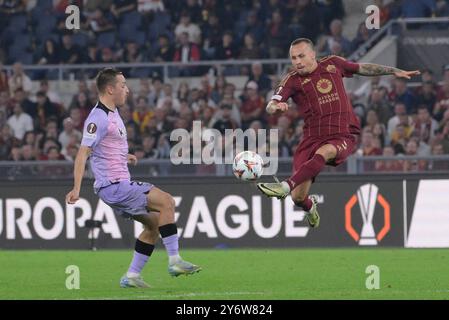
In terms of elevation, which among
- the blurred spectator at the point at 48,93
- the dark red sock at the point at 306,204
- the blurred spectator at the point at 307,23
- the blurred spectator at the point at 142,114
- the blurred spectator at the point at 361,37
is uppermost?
the blurred spectator at the point at 307,23

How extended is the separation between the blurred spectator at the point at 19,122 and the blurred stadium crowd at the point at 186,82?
18 mm

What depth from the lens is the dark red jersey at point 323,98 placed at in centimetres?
1307

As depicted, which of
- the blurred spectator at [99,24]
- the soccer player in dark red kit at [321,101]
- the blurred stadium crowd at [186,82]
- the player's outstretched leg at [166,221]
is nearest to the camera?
the player's outstretched leg at [166,221]

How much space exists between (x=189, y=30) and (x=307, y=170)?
38.6 feet

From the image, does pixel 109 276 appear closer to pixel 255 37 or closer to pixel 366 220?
pixel 366 220

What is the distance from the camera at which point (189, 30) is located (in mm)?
23953

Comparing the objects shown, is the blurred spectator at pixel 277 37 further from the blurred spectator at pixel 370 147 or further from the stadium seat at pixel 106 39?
the blurred spectator at pixel 370 147

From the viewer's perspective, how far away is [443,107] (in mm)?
20672

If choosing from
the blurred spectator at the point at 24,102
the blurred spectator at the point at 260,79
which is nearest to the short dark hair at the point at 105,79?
the blurred spectator at the point at 260,79

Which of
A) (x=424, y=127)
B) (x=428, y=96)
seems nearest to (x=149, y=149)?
(x=424, y=127)

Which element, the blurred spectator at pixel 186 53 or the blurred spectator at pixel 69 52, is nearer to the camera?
the blurred spectator at pixel 186 53

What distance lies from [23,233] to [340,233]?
15.8 ft

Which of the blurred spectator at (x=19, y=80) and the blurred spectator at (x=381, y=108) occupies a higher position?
the blurred spectator at (x=19, y=80)
